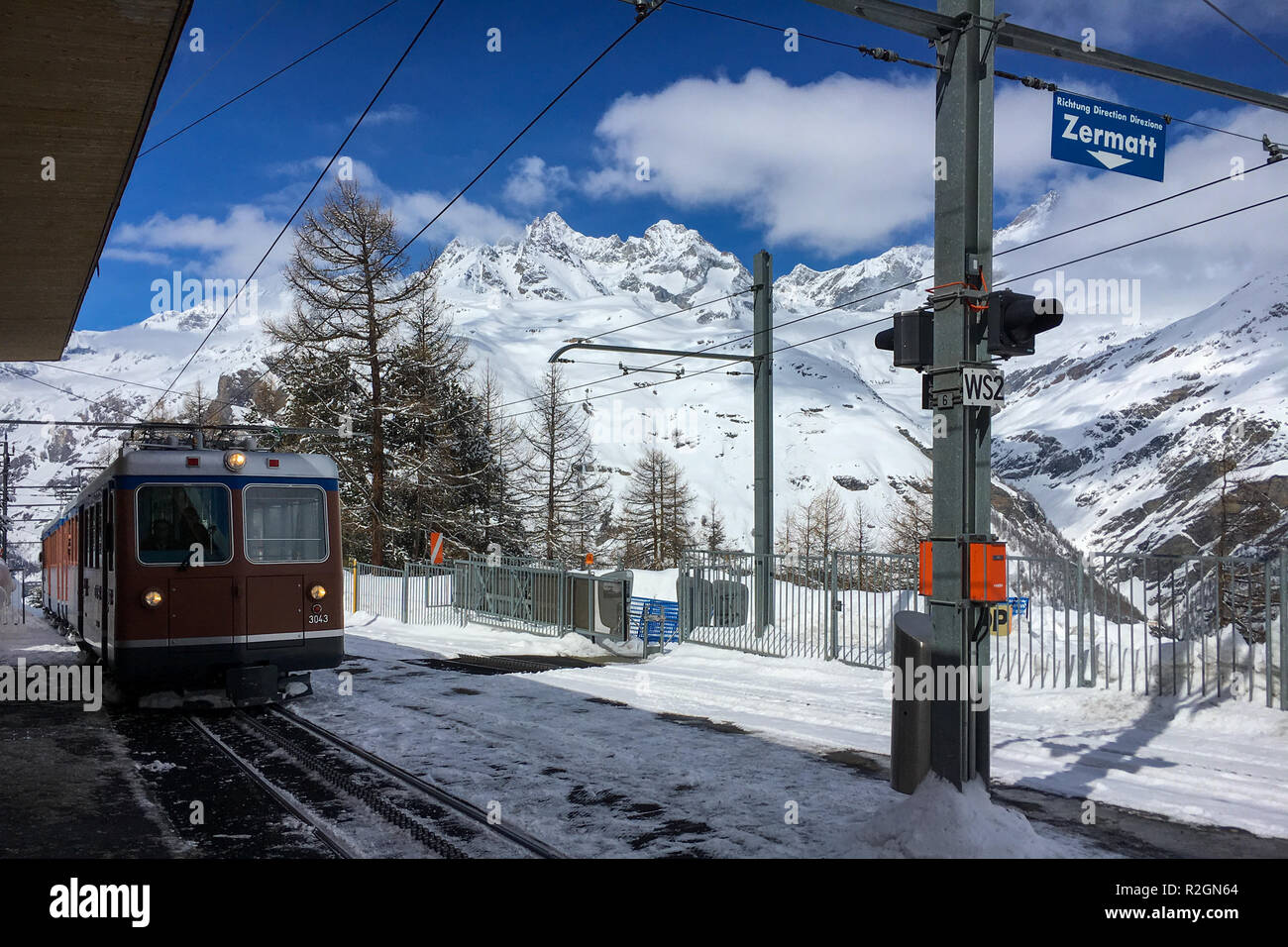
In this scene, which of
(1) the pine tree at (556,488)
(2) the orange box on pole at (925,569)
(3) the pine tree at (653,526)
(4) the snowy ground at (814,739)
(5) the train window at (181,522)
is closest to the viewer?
(2) the orange box on pole at (925,569)

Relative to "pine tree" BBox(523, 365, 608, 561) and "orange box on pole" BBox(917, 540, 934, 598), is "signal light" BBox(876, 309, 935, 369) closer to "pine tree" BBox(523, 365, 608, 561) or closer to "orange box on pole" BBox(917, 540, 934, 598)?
"orange box on pole" BBox(917, 540, 934, 598)

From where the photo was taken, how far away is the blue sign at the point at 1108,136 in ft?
26.4

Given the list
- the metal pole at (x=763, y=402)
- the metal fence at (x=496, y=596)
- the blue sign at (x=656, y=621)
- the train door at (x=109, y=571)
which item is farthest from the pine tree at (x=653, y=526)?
the train door at (x=109, y=571)

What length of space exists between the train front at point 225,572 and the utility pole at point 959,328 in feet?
26.3

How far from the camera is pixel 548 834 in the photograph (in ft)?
21.7

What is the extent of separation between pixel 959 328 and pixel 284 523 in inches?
336

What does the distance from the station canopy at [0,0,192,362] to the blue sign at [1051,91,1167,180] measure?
7288 millimetres

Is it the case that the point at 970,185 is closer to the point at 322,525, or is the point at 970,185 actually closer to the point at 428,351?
the point at 322,525

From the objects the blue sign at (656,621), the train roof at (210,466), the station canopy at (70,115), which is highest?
the station canopy at (70,115)

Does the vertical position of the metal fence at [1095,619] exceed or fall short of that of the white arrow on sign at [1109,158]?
it falls short

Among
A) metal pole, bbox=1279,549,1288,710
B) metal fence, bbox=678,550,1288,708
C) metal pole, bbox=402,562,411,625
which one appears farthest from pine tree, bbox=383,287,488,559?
metal pole, bbox=1279,549,1288,710

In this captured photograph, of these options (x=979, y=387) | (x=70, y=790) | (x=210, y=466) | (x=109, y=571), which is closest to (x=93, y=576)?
(x=109, y=571)

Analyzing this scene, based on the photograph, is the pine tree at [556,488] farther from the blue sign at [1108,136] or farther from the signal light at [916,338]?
the signal light at [916,338]
